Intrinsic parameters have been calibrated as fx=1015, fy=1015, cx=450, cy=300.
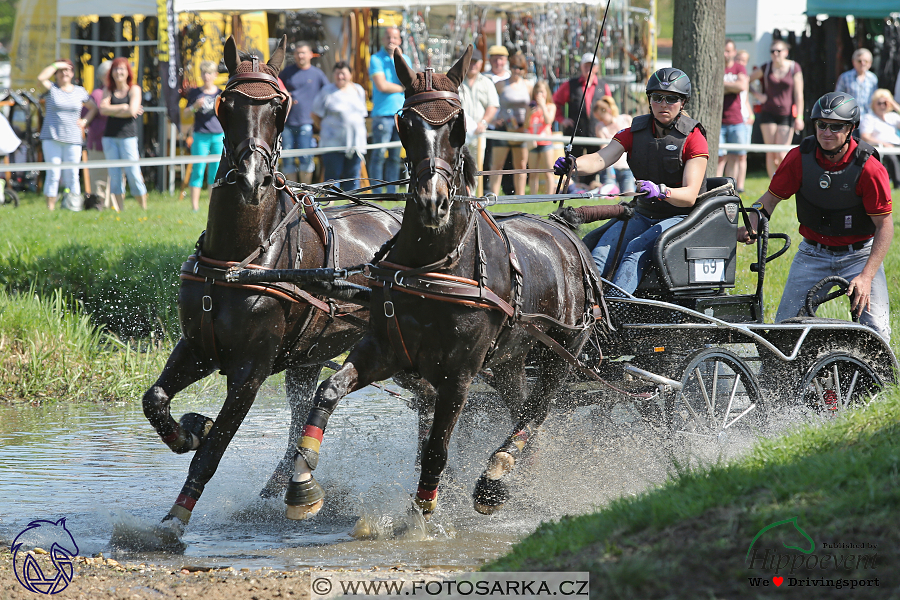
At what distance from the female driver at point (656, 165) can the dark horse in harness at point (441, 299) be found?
2.84 ft

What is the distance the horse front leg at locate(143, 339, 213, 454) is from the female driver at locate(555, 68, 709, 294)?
2238 millimetres

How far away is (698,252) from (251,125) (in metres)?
2.76

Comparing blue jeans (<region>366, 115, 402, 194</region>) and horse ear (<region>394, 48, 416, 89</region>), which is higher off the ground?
horse ear (<region>394, 48, 416, 89</region>)

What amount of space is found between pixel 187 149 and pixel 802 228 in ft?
39.0

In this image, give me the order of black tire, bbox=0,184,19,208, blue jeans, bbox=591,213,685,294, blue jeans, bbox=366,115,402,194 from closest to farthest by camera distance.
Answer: blue jeans, bbox=591,213,685,294, blue jeans, bbox=366,115,402,194, black tire, bbox=0,184,19,208

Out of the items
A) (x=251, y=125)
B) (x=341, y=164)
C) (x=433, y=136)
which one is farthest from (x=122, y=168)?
(x=433, y=136)

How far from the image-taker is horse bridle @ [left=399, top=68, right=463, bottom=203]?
159 inches

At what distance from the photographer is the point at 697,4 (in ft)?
28.4

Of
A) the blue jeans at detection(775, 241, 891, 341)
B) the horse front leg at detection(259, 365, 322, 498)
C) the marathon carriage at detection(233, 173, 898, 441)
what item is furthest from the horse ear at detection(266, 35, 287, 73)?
the blue jeans at detection(775, 241, 891, 341)

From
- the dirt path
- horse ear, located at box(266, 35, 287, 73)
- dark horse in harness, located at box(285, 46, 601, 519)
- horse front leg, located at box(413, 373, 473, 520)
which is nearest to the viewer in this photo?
the dirt path

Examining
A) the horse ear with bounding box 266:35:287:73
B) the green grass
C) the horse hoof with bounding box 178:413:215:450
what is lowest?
the horse hoof with bounding box 178:413:215:450

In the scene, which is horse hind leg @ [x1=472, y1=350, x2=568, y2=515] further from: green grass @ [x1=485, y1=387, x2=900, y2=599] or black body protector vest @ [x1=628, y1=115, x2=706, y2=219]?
black body protector vest @ [x1=628, y1=115, x2=706, y2=219]

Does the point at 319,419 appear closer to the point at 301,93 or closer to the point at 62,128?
the point at 301,93

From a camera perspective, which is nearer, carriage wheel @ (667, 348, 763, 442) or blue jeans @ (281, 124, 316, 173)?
carriage wheel @ (667, 348, 763, 442)
